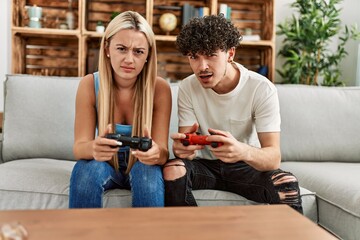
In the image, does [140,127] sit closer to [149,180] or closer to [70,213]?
[149,180]

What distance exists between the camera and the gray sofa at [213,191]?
147 centimetres

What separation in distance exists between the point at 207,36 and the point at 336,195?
2.34 ft

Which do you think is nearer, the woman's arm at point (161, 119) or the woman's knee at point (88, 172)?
the woman's knee at point (88, 172)

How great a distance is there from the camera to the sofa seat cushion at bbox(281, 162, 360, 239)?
141 cm

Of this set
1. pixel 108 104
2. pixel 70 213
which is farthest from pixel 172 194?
pixel 70 213

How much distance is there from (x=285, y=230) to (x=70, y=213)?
1.56ft

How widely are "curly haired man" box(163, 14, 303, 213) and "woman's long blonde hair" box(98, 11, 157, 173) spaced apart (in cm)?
13

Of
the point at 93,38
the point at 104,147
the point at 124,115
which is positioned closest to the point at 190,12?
the point at 93,38

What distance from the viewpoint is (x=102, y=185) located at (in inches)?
54.5

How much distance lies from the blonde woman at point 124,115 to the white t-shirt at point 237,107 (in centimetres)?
9

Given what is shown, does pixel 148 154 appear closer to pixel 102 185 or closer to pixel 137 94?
pixel 102 185

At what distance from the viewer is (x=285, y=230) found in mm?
915

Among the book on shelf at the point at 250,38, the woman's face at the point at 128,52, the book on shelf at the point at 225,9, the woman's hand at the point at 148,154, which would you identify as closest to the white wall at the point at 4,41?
the book on shelf at the point at 225,9

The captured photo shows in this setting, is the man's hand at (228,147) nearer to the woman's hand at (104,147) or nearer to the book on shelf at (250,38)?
the woman's hand at (104,147)
